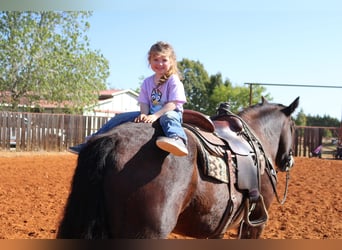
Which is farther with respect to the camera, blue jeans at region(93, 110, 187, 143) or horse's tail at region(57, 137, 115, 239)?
blue jeans at region(93, 110, 187, 143)

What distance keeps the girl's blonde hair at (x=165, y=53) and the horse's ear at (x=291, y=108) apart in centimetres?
215

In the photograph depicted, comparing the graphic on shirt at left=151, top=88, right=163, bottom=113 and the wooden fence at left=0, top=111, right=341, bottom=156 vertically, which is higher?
the graphic on shirt at left=151, top=88, right=163, bottom=113

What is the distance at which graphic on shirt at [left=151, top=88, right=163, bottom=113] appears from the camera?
288 centimetres

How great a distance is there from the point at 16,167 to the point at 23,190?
369cm

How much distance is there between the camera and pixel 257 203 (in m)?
3.49

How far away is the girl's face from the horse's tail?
751 millimetres

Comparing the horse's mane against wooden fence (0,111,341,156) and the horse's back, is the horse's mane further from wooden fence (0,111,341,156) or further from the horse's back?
wooden fence (0,111,341,156)

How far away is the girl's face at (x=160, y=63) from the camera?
280 centimetres

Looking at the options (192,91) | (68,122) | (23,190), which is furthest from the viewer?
(192,91)

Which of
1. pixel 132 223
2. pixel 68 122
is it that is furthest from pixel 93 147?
pixel 68 122

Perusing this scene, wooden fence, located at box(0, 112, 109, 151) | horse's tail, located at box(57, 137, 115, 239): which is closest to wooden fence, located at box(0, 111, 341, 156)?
wooden fence, located at box(0, 112, 109, 151)

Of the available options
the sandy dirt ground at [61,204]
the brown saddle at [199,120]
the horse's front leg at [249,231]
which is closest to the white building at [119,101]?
the sandy dirt ground at [61,204]

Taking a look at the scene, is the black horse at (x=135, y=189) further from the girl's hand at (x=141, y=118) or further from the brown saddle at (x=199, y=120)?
the brown saddle at (x=199, y=120)

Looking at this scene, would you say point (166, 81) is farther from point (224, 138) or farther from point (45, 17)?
point (45, 17)
